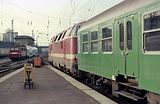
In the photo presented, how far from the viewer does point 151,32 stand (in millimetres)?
9742

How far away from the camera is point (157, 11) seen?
9344 mm

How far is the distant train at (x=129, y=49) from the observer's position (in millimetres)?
9656

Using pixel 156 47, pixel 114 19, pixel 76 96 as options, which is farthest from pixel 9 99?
pixel 156 47

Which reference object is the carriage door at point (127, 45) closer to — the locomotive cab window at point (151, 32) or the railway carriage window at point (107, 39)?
the locomotive cab window at point (151, 32)

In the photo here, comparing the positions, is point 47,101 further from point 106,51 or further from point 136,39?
point 136,39

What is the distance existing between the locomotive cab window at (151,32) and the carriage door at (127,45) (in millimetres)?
619

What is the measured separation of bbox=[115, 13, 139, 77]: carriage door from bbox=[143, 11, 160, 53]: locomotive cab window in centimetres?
62

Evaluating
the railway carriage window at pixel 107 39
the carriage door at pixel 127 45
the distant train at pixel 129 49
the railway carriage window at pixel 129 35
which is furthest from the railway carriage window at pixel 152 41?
the railway carriage window at pixel 107 39

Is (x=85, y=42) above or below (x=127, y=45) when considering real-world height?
above

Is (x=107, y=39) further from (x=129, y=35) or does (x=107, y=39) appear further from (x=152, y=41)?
(x=152, y=41)

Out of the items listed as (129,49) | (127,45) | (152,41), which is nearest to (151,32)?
(152,41)

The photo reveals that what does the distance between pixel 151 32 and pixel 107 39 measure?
4895mm

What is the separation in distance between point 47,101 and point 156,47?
5550 mm

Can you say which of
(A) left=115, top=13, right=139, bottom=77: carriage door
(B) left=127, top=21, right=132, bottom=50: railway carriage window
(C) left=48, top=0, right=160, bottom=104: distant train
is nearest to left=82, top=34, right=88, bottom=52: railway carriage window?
(C) left=48, top=0, right=160, bottom=104: distant train
